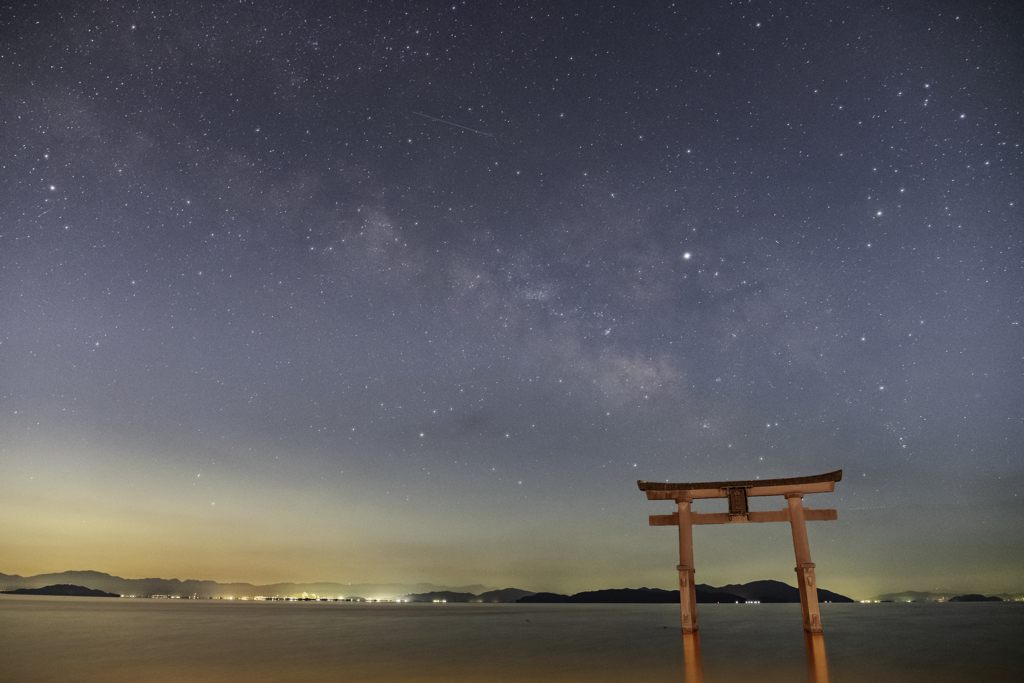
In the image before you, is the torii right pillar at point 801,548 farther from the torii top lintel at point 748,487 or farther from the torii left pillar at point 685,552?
the torii left pillar at point 685,552

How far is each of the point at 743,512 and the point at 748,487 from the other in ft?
2.36

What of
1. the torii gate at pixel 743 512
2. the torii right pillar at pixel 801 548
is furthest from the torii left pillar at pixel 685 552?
the torii right pillar at pixel 801 548

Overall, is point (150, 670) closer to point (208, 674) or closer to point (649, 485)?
point (208, 674)

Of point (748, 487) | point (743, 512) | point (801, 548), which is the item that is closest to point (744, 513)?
point (743, 512)

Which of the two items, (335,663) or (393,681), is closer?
(393,681)

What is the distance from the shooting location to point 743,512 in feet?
53.6

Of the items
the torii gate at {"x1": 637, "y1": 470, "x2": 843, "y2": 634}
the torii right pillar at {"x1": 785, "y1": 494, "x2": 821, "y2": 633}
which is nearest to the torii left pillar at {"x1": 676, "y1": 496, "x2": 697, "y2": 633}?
the torii gate at {"x1": 637, "y1": 470, "x2": 843, "y2": 634}

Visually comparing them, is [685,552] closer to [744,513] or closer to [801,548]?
[744,513]

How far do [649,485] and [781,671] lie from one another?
5.42 m

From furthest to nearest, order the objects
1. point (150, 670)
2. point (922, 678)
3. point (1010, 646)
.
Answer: point (1010, 646) < point (150, 670) < point (922, 678)

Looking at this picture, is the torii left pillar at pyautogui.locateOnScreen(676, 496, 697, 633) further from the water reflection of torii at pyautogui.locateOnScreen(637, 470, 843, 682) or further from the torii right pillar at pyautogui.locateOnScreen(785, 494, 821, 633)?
the torii right pillar at pyautogui.locateOnScreen(785, 494, 821, 633)

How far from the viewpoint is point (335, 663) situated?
57.5ft

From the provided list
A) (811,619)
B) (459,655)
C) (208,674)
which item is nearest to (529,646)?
(459,655)

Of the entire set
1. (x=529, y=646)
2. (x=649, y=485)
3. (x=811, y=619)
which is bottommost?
(x=529, y=646)
